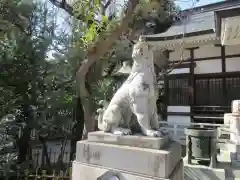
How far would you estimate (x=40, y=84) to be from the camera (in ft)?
21.8

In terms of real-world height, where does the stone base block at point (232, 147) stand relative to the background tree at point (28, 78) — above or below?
below

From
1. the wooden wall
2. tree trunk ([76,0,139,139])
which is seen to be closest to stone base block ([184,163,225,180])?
tree trunk ([76,0,139,139])

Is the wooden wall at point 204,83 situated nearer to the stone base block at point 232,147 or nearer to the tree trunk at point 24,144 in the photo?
the stone base block at point 232,147

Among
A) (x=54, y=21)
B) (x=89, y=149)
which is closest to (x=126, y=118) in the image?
(x=89, y=149)

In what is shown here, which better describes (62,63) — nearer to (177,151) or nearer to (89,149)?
(89,149)

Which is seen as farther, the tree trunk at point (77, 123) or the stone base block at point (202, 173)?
the tree trunk at point (77, 123)

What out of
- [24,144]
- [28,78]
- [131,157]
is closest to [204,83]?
[28,78]

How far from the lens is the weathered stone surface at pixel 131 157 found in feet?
7.79

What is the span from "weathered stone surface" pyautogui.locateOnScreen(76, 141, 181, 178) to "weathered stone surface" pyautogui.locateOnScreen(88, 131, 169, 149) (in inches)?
2.5

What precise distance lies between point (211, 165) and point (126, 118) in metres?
2.39

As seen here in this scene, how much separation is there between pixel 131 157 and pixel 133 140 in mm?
205

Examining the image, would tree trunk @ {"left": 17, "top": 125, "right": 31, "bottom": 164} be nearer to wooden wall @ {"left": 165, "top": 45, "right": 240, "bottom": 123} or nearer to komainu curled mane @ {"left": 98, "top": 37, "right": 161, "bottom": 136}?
komainu curled mane @ {"left": 98, "top": 37, "right": 161, "bottom": 136}

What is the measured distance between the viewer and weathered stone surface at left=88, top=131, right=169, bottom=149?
A: 8.29ft

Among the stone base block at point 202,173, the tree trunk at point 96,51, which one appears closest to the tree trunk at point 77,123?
the tree trunk at point 96,51
